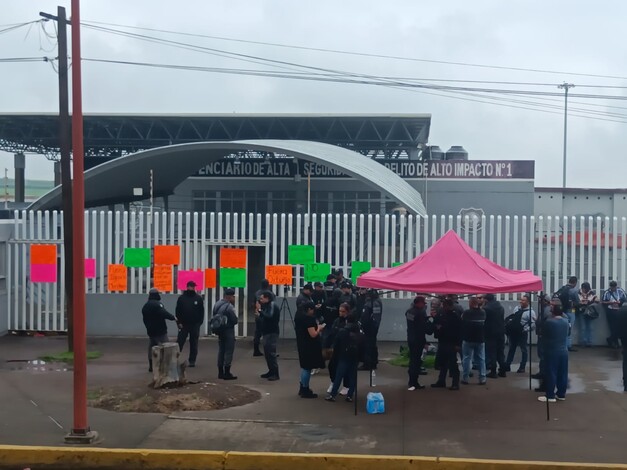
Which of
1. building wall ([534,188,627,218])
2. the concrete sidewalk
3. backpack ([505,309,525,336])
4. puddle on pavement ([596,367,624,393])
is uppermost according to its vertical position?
building wall ([534,188,627,218])

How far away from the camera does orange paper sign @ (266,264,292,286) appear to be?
1694 centimetres

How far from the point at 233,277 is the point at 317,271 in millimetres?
1817

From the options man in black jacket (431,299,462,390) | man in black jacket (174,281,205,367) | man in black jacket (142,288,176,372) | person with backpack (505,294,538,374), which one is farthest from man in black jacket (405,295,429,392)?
man in black jacket (142,288,176,372)

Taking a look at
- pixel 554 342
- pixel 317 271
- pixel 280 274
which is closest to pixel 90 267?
pixel 280 274

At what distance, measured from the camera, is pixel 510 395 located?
12.0 meters

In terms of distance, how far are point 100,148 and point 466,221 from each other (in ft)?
→ 87.0

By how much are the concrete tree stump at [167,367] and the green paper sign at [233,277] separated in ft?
16.4

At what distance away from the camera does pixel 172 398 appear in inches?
442

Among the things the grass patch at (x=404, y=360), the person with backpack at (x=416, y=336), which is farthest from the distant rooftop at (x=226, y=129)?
the person with backpack at (x=416, y=336)

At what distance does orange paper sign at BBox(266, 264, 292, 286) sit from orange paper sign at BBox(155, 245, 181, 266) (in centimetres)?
200

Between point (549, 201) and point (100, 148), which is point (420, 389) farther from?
point (100, 148)

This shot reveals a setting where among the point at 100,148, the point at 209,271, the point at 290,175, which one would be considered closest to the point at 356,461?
the point at 209,271

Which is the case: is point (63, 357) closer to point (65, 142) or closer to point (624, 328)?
point (65, 142)

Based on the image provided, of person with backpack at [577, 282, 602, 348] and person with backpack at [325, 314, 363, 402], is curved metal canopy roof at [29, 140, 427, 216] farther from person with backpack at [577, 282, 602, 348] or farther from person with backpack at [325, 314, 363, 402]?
person with backpack at [325, 314, 363, 402]
